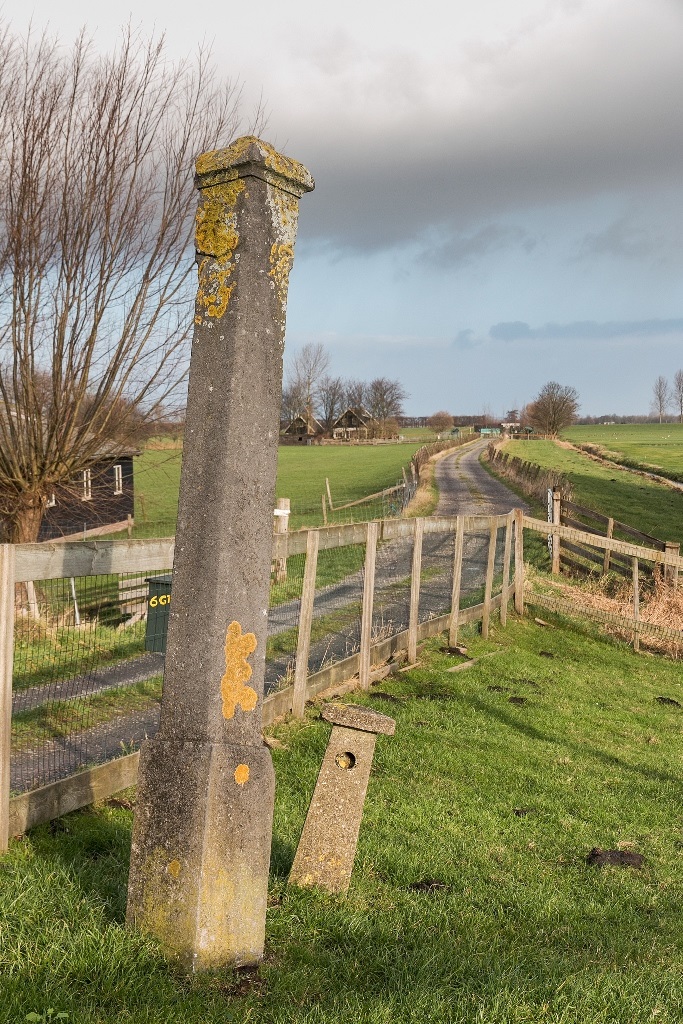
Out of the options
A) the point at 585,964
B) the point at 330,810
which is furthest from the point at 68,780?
the point at 585,964

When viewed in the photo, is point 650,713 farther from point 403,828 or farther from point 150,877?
point 150,877

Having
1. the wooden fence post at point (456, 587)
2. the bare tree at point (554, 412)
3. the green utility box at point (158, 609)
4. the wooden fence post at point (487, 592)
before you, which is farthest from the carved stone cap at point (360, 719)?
the bare tree at point (554, 412)

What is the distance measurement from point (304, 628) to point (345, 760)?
273 centimetres

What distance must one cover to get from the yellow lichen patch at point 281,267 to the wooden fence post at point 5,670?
1.94m

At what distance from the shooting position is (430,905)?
3898 millimetres

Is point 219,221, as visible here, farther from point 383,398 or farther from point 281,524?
point 383,398

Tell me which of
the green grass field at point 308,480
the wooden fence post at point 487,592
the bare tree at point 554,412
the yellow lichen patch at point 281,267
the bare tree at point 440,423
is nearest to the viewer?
the yellow lichen patch at point 281,267

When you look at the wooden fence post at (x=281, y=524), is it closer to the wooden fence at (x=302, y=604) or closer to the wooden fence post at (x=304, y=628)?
the wooden fence at (x=302, y=604)

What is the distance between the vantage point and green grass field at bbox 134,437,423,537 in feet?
110

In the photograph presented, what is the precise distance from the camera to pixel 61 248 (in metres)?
11.2

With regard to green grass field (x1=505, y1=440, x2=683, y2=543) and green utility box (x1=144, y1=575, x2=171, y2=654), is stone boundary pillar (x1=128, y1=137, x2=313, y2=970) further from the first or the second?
green grass field (x1=505, y1=440, x2=683, y2=543)

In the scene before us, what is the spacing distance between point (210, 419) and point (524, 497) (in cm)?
3395

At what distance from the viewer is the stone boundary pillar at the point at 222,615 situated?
124 inches

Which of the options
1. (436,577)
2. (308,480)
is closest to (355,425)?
(308,480)
